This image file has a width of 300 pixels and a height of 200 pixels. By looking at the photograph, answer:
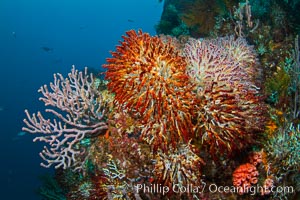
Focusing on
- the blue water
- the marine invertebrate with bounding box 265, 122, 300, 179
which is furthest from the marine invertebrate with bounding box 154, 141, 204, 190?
the blue water

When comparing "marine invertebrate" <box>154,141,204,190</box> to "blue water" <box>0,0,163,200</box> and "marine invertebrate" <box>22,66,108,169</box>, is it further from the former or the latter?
"blue water" <box>0,0,163,200</box>

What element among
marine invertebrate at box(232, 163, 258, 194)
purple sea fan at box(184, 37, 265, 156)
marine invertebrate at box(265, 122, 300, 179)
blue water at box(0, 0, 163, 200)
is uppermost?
blue water at box(0, 0, 163, 200)

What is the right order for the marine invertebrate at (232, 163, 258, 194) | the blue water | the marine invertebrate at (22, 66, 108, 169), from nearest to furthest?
the marine invertebrate at (232, 163, 258, 194), the marine invertebrate at (22, 66, 108, 169), the blue water

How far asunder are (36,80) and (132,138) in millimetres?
59711

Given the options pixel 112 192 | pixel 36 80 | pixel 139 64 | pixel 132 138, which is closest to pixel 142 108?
pixel 139 64

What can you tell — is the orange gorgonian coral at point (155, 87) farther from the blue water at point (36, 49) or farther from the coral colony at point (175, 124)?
the blue water at point (36, 49)

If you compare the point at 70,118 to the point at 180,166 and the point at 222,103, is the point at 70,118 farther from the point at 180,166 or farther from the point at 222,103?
the point at 222,103

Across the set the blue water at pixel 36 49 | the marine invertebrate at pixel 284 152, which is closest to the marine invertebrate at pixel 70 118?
the marine invertebrate at pixel 284 152

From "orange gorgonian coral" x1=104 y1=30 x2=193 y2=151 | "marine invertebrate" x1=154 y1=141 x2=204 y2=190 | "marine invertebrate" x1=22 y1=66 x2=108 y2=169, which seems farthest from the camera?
"marine invertebrate" x1=22 y1=66 x2=108 y2=169

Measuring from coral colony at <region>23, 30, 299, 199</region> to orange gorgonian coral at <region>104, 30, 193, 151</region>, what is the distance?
1 cm

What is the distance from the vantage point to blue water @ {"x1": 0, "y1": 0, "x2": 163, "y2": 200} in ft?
107

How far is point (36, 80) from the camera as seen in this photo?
58.8 meters

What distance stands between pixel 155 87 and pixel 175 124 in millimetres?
558

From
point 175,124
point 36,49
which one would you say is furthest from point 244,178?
point 36,49
